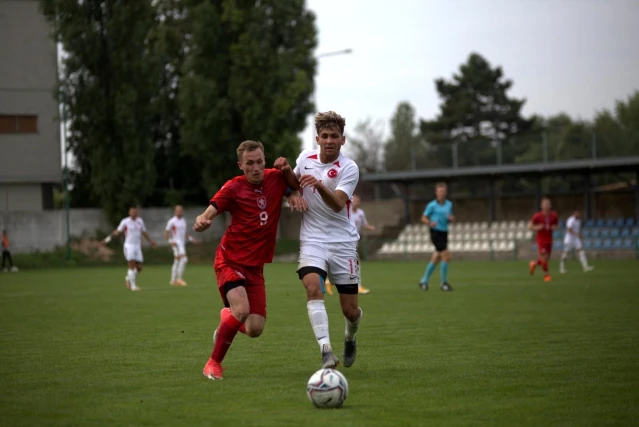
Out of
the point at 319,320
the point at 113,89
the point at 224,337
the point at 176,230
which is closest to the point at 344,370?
the point at 319,320

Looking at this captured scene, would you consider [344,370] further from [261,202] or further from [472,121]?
[472,121]

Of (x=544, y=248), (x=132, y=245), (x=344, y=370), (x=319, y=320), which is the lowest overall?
(x=344, y=370)

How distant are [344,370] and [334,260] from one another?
1.13 metres

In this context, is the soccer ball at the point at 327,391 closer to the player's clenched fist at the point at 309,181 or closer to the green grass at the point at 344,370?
the green grass at the point at 344,370

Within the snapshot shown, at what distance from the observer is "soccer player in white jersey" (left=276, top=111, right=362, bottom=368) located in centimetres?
842

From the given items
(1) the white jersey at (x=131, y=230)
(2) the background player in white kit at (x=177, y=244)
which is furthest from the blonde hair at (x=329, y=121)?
(2) the background player in white kit at (x=177, y=244)

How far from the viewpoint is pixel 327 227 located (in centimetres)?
860

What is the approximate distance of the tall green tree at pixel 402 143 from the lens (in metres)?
70.5

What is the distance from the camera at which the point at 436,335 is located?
39.3 ft

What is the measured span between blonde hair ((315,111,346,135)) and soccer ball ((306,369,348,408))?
253cm

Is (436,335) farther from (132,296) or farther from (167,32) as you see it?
(167,32)

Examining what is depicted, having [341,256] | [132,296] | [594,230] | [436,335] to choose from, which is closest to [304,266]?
[341,256]

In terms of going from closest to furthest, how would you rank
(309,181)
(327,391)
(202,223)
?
(327,391), (202,223), (309,181)

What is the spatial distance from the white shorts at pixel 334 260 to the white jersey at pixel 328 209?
6 centimetres
